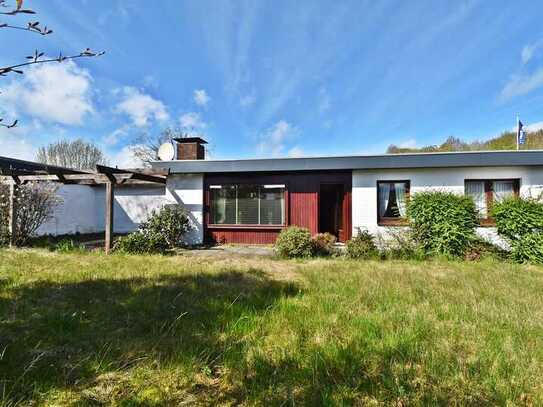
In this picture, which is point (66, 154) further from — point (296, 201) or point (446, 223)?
point (446, 223)

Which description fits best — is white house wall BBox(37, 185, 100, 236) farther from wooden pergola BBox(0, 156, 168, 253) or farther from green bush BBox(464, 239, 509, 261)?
green bush BBox(464, 239, 509, 261)

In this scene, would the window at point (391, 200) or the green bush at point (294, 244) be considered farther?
the window at point (391, 200)

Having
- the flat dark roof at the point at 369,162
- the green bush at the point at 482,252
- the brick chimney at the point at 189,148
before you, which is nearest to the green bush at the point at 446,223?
the green bush at the point at 482,252

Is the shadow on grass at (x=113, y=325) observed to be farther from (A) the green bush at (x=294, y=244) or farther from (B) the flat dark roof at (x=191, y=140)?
(B) the flat dark roof at (x=191, y=140)

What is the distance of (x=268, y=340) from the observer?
Result: 2859 mm

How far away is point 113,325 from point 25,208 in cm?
826

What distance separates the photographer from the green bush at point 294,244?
7500mm

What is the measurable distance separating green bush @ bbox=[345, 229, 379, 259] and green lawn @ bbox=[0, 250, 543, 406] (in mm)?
2271

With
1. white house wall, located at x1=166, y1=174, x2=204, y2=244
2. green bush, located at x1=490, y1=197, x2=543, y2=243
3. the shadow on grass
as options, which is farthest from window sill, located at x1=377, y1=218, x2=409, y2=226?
white house wall, located at x1=166, y1=174, x2=204, y2=244

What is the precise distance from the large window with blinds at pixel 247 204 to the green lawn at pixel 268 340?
4639mm

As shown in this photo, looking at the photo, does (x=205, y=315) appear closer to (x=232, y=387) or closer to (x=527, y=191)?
(x=232, y=387)

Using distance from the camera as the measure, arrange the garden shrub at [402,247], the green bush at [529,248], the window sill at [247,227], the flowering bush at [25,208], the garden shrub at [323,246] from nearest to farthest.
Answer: the green bush at [529,248] < the garden shrub at [402,247] < the garden shrub at [323,246] < the flowering bush at [25,208] < the window sill at [247,227]

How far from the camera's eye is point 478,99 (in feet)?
44.7

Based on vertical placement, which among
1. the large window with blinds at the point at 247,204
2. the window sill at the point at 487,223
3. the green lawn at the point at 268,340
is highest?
the large window with blinds at the point at 247,204
